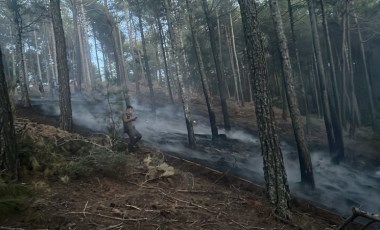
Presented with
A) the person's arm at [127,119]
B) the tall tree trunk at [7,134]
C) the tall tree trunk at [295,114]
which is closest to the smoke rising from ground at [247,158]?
the tall tree trunk at [295,114]

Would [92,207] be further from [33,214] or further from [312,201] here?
[312,201]

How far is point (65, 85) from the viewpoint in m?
12.0

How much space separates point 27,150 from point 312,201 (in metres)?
8.38

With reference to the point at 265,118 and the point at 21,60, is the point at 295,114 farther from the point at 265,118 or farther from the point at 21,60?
the point at 21,60

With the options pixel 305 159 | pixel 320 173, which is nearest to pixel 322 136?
pixel 320 173

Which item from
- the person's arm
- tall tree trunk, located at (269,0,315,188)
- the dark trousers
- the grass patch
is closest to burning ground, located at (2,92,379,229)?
the grass patch

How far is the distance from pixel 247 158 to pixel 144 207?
9788mm

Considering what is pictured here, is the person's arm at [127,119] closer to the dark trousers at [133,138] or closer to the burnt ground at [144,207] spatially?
the dark trousers at [133,138]

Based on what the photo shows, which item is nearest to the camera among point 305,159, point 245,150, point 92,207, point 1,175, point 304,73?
point 1,175

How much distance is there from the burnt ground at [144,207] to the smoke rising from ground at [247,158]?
2601 millimetres

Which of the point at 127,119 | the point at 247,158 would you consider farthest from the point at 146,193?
the point at 247,158

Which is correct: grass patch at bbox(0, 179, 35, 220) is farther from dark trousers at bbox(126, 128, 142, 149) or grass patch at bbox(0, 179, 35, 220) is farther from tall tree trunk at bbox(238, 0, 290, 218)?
dark trousers at bbox(126, 128, 142, 149)

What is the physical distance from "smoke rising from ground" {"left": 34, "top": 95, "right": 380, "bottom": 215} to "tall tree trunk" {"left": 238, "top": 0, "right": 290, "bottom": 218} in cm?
415

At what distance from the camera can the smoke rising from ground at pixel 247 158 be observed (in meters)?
11.7
